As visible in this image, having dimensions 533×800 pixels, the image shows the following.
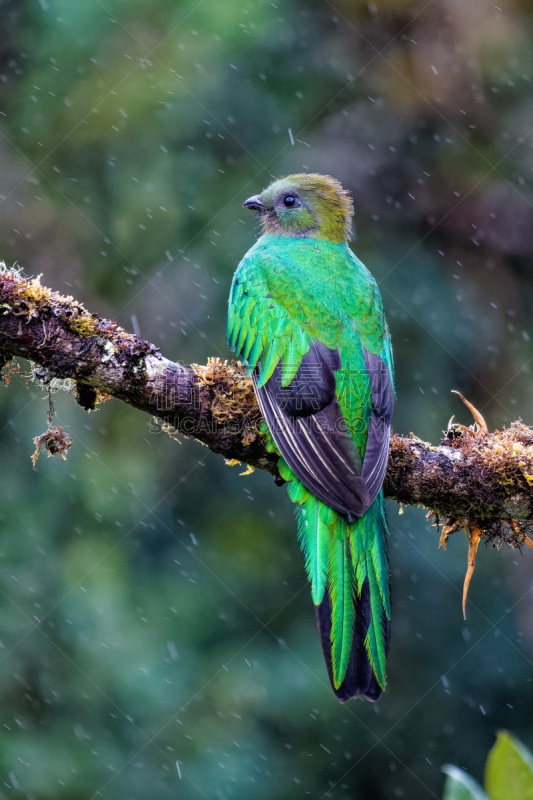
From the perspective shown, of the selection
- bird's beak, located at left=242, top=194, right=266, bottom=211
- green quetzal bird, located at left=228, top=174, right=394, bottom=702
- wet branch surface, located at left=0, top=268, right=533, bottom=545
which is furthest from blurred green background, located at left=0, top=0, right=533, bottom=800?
wet branch surface, located at left=0, top=268, right=533, bottom=545

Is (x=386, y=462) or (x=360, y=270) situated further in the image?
(x=360, y=270)

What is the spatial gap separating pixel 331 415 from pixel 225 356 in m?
2.19

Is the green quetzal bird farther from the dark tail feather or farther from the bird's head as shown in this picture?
the bird's head

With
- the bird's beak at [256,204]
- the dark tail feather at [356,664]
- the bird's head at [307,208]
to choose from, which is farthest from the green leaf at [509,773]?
the bird's beak at [256,204]

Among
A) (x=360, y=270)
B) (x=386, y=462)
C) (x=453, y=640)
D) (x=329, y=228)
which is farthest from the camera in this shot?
(x=453, y=640)

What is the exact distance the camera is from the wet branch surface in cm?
250

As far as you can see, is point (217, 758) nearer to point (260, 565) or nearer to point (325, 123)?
point (260, 565)

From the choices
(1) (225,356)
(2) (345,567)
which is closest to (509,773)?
(2) (345,567)

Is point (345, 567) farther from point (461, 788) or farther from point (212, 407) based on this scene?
point (461, 788)

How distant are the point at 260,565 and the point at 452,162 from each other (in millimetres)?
3216

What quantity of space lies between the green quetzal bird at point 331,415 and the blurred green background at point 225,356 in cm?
174

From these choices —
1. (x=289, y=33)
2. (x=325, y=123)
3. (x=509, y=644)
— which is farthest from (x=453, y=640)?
(x=289, y=33)

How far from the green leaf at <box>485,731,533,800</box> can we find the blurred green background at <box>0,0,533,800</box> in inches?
150

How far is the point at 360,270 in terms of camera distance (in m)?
3.62
